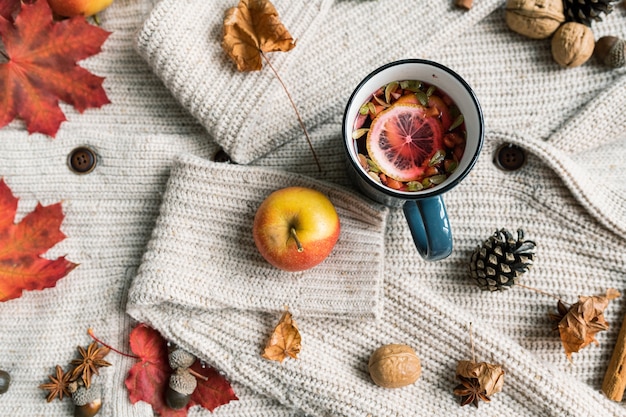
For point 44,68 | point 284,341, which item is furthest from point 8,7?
point 284,341

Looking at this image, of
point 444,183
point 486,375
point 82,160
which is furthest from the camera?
point 82,160

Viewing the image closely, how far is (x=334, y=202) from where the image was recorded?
906 millimetres

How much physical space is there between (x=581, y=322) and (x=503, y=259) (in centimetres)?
15

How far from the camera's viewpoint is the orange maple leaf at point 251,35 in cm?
89

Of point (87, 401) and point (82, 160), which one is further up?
point (82, 160)

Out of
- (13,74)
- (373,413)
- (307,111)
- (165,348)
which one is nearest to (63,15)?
(13,74)

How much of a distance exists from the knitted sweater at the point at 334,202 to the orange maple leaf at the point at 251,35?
1.1 inches

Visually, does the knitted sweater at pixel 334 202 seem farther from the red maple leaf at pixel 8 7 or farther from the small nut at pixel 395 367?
the red maple leaf at pixel 8 7

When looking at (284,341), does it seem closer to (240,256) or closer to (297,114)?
(240,256)

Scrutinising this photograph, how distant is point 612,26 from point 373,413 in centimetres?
76

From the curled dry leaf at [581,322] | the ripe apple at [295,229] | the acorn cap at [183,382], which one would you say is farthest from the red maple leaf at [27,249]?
the curled dry leaf at [581,322]

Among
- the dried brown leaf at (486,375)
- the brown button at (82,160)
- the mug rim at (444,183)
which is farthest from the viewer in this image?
the brown button at (82,160)

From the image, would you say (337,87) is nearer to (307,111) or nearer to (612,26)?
(307,111)

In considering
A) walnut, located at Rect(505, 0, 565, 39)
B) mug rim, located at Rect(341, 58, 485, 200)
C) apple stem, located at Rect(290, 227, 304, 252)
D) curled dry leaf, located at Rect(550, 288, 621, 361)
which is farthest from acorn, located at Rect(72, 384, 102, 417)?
walnut, located at Rect(505, 0, 565, 39)
